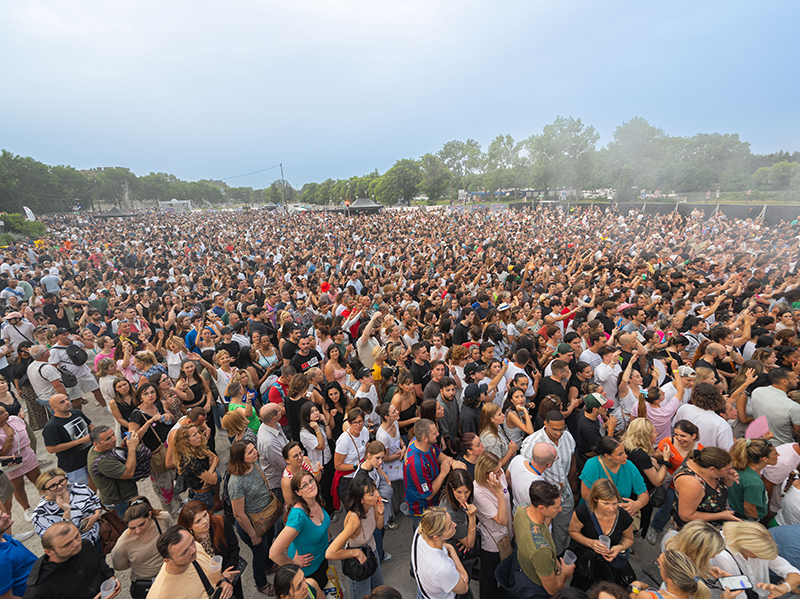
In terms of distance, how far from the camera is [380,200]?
226 feet

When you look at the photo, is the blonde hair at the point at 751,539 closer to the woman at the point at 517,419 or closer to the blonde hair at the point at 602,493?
the blonde hair at the point at 602,493

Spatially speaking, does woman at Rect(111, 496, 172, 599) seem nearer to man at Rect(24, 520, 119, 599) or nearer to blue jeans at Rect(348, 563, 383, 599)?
man at Rect(24, 520, 119, 599)

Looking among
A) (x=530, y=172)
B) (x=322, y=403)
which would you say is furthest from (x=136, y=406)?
(x=530, y=172)

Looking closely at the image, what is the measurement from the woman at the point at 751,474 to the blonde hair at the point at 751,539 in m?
0.86

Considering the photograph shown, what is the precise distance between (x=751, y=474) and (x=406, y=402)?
311 cm

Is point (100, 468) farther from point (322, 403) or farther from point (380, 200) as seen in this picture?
point (380, 200)

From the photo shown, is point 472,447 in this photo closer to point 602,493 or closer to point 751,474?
point 602,493

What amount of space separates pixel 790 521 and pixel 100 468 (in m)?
5.87

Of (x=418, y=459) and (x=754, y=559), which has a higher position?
(x=418, y=459)

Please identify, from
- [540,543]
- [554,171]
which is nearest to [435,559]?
[540,543]

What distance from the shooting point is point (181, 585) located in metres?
2.16

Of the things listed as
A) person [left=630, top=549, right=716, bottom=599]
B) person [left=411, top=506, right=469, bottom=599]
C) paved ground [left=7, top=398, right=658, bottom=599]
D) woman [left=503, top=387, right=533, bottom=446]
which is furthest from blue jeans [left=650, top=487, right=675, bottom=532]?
person [left=411, top=506, right=469, bottom=599]

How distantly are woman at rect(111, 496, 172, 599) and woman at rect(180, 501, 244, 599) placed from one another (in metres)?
0.28

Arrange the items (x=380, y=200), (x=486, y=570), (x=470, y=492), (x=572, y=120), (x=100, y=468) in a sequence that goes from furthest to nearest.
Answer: (x=380, y=200) < (x=572, y=120) < (x=100, y=468) < (x=486, y=570) < (x=470, y=492)
